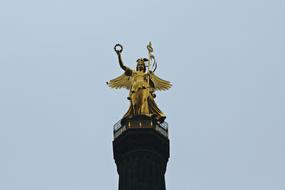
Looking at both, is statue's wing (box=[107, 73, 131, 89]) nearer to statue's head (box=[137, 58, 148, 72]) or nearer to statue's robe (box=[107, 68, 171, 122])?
statue's robe (box=[107, 68, 171, 122])

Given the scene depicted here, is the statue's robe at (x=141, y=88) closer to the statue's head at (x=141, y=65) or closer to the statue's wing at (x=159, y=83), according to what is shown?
the statue's wing at (x=159, y=83)

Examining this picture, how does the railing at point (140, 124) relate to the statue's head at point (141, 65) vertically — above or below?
below

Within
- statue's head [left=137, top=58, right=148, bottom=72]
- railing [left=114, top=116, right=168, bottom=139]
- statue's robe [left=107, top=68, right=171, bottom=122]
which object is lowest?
railing [left=114, top=116, right=168, bottom=139]

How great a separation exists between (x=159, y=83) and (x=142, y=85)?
306 cm

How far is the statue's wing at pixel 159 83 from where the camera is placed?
251ft

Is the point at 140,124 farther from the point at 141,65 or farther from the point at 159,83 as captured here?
the point at 141,65

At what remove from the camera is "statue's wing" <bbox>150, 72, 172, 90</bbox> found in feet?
251

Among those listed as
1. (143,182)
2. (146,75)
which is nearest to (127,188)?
(143,182)

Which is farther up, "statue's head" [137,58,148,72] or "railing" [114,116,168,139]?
"statue's head" [137,58,148,72]

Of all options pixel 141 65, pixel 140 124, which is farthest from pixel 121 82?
pixel 140 124

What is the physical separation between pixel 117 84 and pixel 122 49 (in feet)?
9.84

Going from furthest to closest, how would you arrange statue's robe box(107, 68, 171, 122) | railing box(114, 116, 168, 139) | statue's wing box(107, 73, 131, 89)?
statue's wing box(107, 73, 131, 89)
statue's robe box(107, 68, 171, 122)
railing box(114, 116, 168, 139)

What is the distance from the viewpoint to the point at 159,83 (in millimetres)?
77250

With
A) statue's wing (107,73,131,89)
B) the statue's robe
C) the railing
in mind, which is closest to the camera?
the railing
